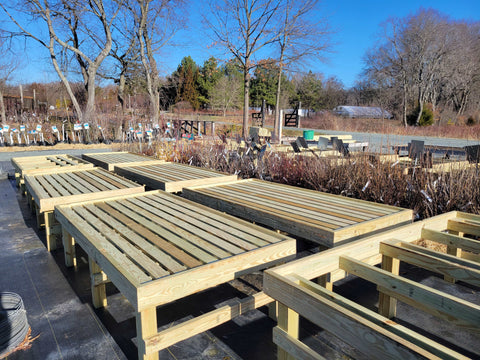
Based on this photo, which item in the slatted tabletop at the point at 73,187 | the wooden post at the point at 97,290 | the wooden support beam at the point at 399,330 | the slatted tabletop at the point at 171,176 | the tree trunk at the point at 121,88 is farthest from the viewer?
the tree trunk at the point at 121,88

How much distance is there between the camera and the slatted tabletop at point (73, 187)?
333cm

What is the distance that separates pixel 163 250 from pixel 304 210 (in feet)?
4.22

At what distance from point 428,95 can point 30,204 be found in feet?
108

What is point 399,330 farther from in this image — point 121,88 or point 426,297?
point 121,88

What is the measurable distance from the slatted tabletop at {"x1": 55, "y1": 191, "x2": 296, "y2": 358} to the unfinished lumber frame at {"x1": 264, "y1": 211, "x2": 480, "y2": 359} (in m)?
0.34

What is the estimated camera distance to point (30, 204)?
4758 millimetres

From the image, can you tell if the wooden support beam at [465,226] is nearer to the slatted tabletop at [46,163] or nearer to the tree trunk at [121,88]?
the slatted tabletop at [46,163]

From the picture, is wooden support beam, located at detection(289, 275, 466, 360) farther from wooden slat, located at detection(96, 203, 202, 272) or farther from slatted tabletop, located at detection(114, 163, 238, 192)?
slatted tabletop, located at detection(114, 163, 238, 192)

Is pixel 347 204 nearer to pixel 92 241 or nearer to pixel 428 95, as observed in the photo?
pixel 92 241

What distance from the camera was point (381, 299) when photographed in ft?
7.23

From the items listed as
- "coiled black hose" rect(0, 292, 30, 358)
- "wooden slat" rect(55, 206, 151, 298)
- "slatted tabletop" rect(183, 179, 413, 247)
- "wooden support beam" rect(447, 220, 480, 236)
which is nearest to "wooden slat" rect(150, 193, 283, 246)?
"slatted tabletop" rect(183, 179, 413, 247)

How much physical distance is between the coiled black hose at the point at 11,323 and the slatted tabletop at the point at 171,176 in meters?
2.00

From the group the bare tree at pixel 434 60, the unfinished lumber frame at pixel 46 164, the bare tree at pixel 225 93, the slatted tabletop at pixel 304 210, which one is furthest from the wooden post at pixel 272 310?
the bare tree at pixel 225 93

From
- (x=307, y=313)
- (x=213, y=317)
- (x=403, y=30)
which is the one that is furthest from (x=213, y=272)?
(x=403, y=30)
